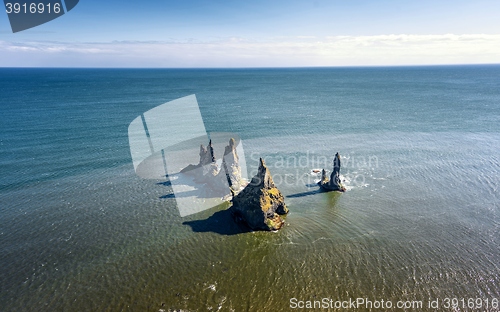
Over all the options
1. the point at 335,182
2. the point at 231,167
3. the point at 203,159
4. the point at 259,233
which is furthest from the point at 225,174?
the point at 335,182

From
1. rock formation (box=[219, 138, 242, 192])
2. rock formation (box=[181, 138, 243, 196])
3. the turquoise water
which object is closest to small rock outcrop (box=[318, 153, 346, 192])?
the turquoise water

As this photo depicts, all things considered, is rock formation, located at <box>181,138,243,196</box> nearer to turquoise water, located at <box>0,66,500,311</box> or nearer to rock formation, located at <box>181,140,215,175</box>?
rock formation, located at <box>181,140,215,175</box>

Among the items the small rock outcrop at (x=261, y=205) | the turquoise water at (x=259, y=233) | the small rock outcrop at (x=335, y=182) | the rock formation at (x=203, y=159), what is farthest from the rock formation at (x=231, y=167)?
the small rock outcrop at (x=335, y=182)

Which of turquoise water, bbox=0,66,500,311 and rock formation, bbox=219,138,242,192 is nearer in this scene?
turquoise water, bbox=0,66,500,311

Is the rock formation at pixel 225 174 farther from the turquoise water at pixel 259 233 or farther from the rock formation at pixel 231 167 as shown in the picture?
the turquoise water at pixel 259 233

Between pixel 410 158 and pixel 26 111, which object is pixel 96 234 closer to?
pixel 410 158

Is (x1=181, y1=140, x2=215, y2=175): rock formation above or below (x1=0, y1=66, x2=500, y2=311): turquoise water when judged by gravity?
above

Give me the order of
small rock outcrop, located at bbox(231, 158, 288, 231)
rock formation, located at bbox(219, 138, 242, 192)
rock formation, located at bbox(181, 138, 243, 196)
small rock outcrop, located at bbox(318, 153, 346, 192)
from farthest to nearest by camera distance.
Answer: small rock outcrop, located at bbox(318, 153, 346, 192)
rock formation, located at bbox(181, 138, 243, 196)
rock formation, located at bbox(219, 138, 242, 192)
small rock outcrop, located at bbox(231, 158, 288, 231)

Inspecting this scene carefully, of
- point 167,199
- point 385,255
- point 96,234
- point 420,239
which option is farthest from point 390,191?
point 96,234
